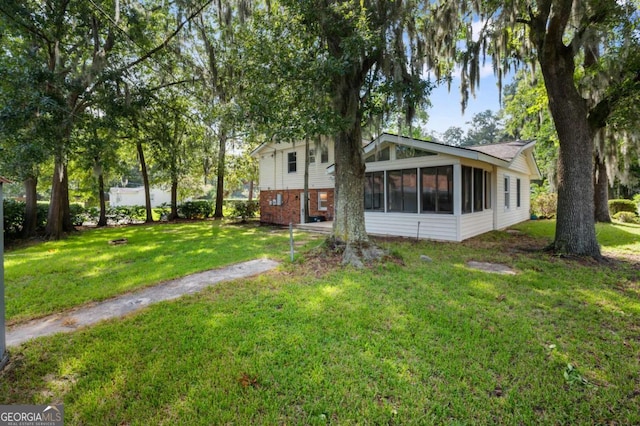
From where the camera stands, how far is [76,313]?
4074 millimetres

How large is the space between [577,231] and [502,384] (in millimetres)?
6447

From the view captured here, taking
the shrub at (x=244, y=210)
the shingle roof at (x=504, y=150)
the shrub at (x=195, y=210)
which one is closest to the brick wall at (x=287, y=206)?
the shrub at (x=244, y=210)

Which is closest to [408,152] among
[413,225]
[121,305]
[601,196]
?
[413,225]

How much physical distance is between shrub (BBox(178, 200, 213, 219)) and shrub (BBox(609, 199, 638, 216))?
2459 centimetres

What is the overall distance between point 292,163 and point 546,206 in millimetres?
15393

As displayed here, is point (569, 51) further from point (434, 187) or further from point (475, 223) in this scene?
point (475, 223)

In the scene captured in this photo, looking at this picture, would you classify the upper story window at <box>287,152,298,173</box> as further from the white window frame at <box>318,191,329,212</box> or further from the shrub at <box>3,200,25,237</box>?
the shrub at <box>3,200,25,237</box>

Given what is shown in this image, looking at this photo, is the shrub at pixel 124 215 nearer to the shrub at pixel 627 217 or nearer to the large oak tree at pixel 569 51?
the large oak tree at pixel 569 51

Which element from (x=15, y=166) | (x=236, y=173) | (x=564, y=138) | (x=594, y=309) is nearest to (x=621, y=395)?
(x=594, y=309)

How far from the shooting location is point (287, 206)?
15812 mm

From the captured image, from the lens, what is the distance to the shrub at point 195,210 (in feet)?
65.2

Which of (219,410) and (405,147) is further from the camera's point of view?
(405,147)

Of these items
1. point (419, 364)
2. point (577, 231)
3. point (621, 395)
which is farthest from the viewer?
point (577, 231)

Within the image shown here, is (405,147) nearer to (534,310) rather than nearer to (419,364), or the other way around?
(534,310)
